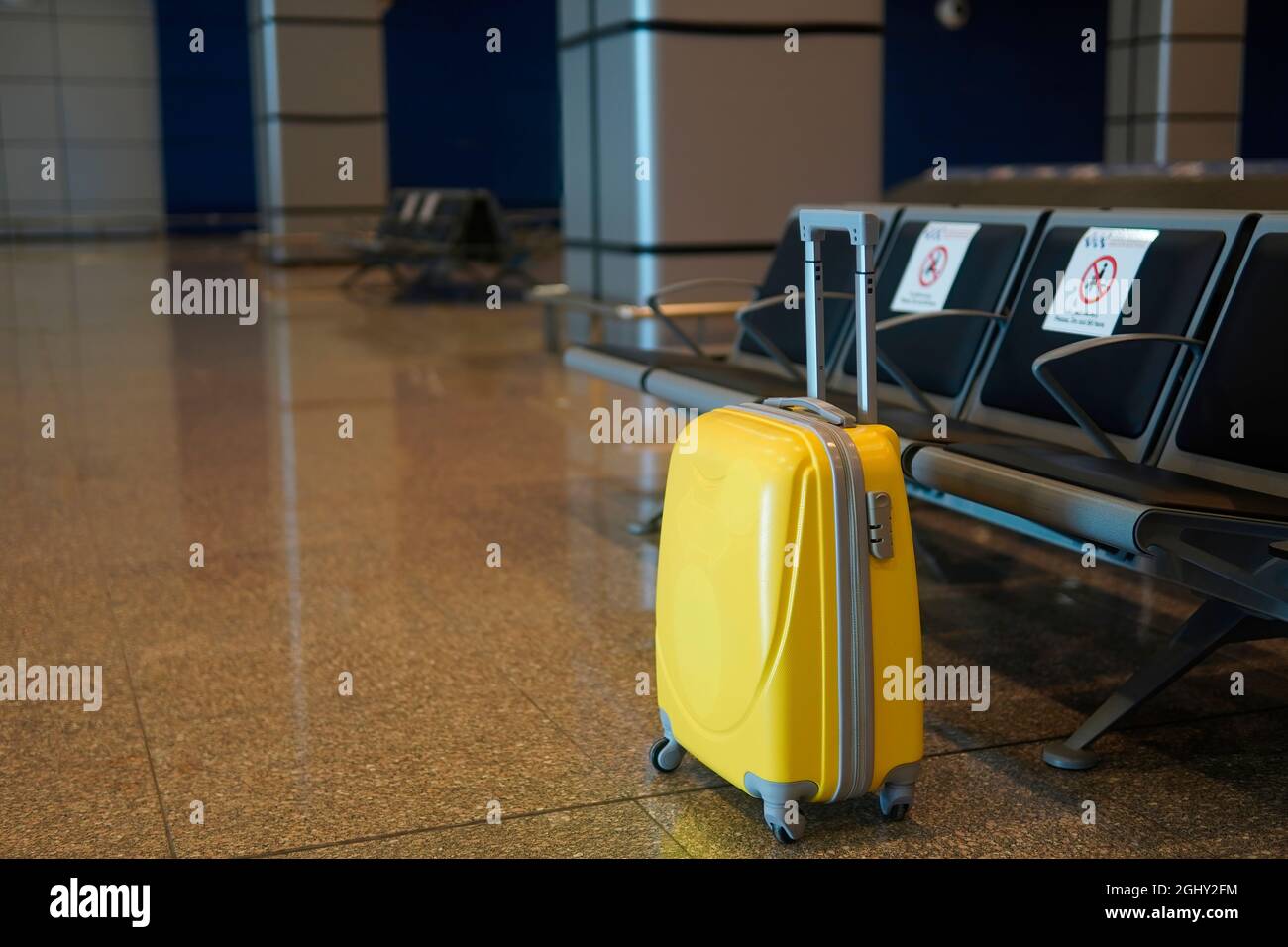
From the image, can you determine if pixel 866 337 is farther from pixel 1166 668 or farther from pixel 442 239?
pixel 442 239

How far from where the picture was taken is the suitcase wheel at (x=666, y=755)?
8.05 ft

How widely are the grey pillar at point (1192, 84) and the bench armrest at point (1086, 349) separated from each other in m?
9.31

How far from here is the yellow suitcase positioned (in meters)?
2.09

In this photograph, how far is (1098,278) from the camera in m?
3.15

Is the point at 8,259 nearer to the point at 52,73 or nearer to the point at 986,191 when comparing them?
the point at 52,73

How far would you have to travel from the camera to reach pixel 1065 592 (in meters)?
3.53

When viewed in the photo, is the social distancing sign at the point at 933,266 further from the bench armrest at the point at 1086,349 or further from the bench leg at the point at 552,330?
the bench leg at the point at 552,330

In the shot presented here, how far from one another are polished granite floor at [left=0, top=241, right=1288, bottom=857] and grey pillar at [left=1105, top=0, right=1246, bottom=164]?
7.87 meters

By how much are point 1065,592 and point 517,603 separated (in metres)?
1.31

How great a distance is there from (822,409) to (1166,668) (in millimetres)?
799

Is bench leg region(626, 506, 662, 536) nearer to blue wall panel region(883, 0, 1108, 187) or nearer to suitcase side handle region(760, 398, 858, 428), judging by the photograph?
suitcase side handle region(760, 398, 858, 428)

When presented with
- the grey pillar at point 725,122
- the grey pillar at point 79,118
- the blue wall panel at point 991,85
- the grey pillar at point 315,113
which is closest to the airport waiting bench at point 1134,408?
the grey pillar at point 725,122

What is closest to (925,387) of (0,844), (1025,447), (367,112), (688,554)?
(1025,447)

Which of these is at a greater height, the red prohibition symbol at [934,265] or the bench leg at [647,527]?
the red prohibition symbol at [934,265]
